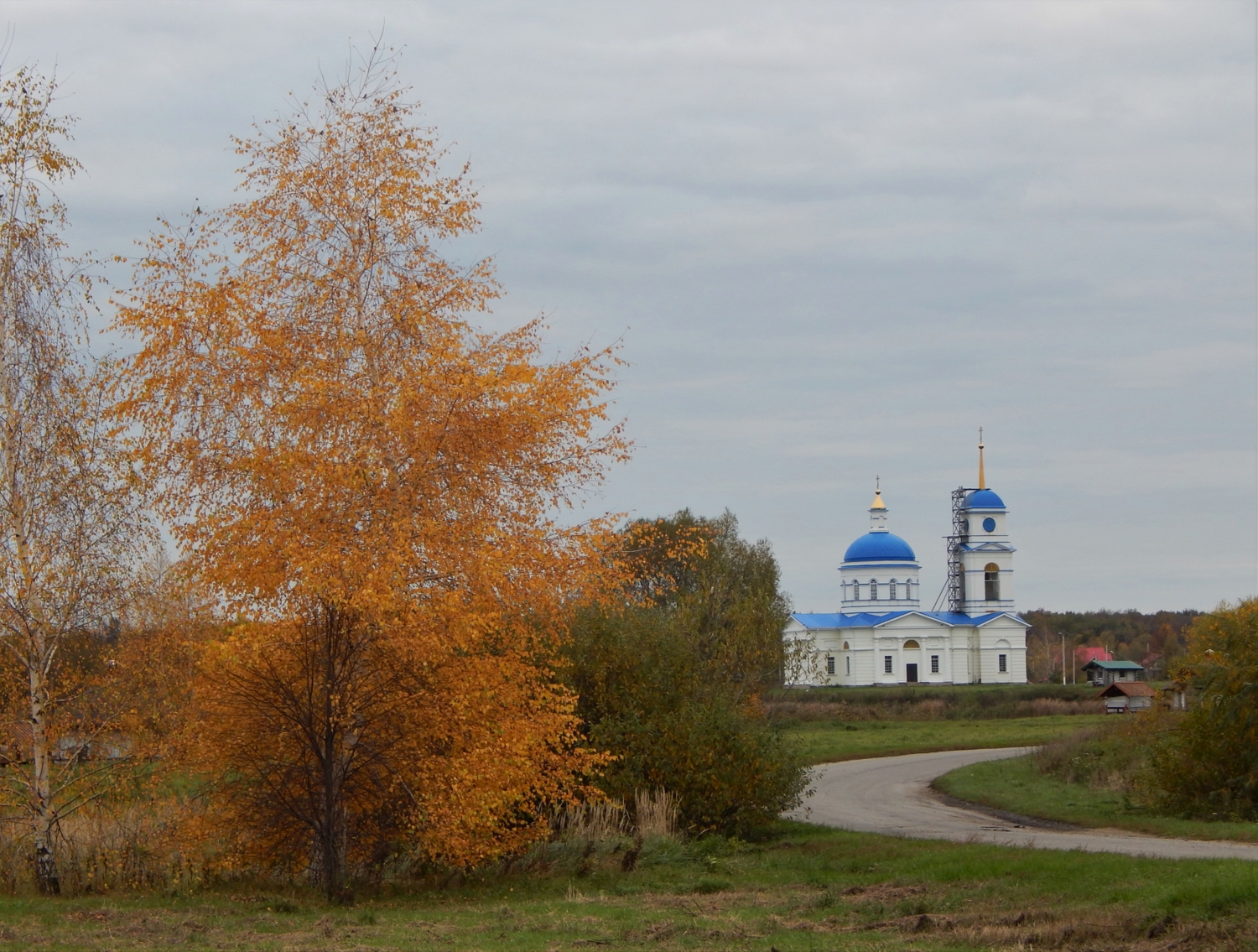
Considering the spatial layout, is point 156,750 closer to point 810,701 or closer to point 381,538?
point 381,538

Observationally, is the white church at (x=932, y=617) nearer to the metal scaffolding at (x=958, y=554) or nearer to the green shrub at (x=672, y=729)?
the metal scaffolding at (x=958, y=554)

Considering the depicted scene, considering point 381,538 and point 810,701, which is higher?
point 381,538

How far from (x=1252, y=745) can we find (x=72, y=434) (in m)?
21.8

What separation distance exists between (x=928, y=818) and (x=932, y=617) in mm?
85179

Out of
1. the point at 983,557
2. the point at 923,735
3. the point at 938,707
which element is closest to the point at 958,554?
the point at 983,557

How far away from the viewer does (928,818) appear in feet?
92.2

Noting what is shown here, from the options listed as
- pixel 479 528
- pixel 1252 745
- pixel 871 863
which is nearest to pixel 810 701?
pixel 1252 745

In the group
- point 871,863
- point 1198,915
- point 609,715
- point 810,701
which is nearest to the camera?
point 1198,915

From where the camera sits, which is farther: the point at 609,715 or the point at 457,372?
the point at 609,715

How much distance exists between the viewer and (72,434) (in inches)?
755

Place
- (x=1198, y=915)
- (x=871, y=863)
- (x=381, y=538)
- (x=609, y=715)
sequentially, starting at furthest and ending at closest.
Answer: (x=609, y=715), (x=871, y=863), (x=381, y=538), (x=1198, y=915)

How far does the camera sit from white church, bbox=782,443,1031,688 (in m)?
111

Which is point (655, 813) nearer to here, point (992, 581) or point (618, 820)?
point (618, 820)

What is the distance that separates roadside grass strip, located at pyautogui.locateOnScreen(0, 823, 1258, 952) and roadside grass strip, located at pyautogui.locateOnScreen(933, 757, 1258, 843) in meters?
5.16
